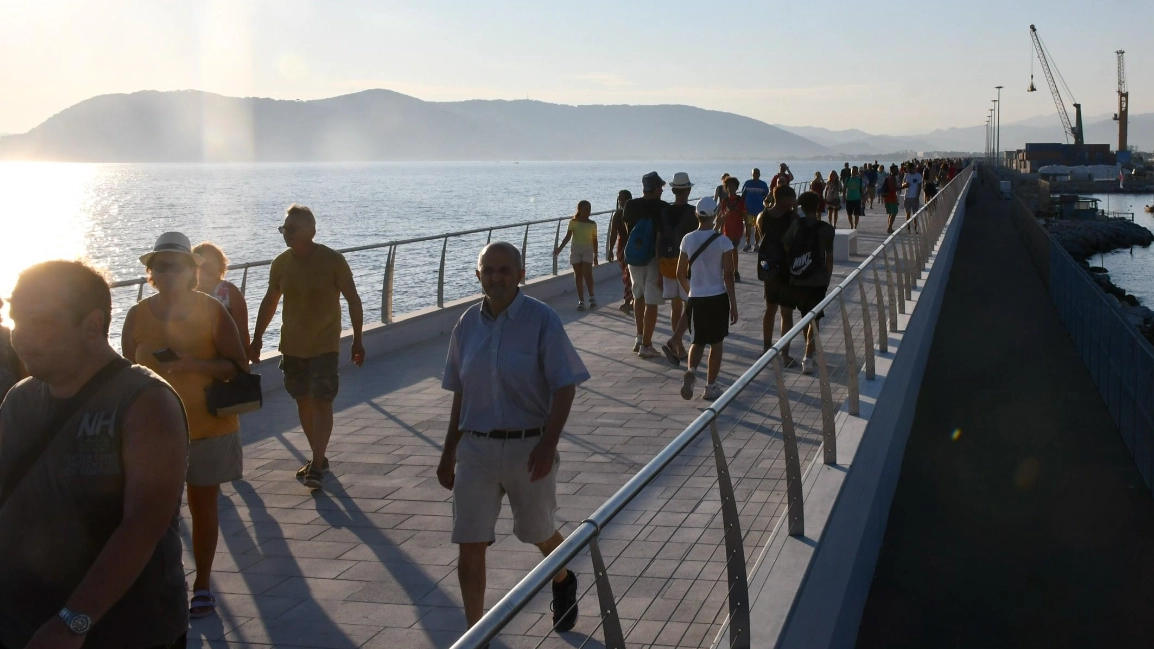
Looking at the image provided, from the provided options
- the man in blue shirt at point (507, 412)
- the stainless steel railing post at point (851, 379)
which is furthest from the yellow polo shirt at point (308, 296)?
the stainless steel railing post at point (851, 379)

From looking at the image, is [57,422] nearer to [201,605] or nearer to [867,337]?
[201,605]

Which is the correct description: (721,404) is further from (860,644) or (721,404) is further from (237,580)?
(860,644)

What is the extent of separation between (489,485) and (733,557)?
105 cm

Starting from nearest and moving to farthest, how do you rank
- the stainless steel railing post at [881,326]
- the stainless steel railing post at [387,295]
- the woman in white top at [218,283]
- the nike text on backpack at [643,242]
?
the woman in white top at [218,283], the stainless steel railing post at [881,326], the nike text on backpack at [643,242], the stainless steel railing post at [387,295]

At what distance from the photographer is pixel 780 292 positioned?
1052 cm

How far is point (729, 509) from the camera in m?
3.84

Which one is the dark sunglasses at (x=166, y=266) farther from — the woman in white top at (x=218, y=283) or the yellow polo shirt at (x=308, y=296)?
the yellow polo shirt at (x=308, y=296)

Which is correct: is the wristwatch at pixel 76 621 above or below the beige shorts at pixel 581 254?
below

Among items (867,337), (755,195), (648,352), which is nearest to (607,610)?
Result: (867,337)

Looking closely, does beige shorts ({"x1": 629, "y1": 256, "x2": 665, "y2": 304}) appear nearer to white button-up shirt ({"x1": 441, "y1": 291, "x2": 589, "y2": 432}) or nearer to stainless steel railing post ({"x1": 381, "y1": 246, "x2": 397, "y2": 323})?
stainless steel railing post ({"x1": 381, "y1": 246, "x2": 397, "y2": 323})

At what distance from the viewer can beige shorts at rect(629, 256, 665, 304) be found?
36.2 feet

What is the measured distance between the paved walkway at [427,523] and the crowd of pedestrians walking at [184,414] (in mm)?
257

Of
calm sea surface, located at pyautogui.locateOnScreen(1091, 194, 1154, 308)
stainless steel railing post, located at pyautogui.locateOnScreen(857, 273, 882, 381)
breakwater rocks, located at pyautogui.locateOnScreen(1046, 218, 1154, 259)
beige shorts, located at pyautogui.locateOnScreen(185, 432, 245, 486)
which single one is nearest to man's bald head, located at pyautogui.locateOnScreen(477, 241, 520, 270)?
beige shorts, located at pyautogui.locateOnScreen(185, 432, 245, 486)

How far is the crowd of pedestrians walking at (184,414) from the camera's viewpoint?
264 centimetres
